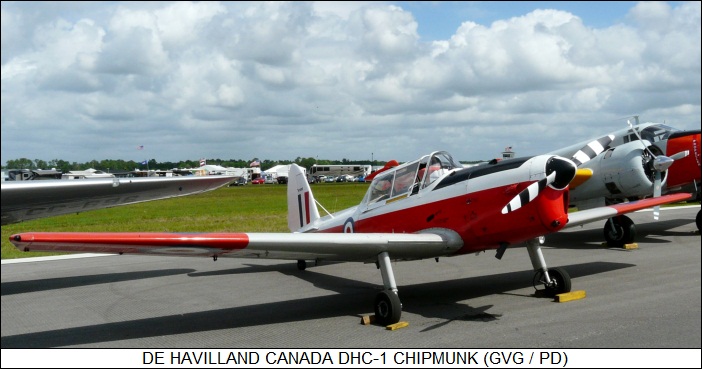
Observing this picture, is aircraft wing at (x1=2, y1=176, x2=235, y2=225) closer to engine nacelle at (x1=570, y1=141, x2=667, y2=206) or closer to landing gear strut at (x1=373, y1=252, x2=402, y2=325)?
landing gear strut at (x1=373, y1=252, x2=402, y2=325)

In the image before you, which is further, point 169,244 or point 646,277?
point 646,277

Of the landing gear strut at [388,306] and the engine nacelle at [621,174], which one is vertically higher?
the engine nacelle at [621,174]

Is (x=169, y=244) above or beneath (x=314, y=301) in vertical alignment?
above

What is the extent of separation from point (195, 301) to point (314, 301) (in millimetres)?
1904

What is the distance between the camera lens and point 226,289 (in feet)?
31.9

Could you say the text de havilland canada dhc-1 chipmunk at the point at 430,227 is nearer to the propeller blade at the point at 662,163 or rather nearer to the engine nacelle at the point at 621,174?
the engine nacelle at the point at 621,174

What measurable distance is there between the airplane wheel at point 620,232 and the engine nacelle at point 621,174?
60cm

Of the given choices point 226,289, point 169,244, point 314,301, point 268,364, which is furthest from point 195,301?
point 268,364

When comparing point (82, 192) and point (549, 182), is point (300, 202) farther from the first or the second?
point (549, 182)

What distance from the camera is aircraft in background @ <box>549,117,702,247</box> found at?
13.0 metres

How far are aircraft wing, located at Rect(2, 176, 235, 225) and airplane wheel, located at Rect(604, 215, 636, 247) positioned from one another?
9.84 meters

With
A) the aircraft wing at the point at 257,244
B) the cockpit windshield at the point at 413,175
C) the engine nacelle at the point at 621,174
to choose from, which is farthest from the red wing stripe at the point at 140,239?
the engine nacelle at the point at 621,174

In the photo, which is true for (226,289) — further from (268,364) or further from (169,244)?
(268,364)

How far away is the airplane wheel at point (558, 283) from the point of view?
8.06 m
